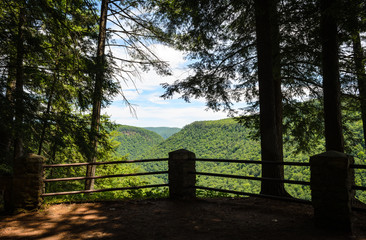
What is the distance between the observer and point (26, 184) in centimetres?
493

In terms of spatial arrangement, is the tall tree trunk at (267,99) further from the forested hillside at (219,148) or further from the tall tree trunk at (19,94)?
the forested hillside at (219,148)

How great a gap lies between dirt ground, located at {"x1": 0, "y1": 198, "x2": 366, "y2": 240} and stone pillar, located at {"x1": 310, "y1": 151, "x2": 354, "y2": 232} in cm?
20

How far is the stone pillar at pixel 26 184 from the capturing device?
4.90 metres

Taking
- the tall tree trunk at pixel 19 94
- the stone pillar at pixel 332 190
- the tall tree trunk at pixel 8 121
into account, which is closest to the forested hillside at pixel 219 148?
the stone pillar at pixel 332 190

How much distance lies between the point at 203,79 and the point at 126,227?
6323 mm

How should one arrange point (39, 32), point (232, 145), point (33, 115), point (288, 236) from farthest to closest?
point (232, 145)
point (39, 32)
point (33, 115)
point (288, 236)

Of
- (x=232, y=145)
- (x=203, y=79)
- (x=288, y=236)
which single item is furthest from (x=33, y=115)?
(x=232, y=145)

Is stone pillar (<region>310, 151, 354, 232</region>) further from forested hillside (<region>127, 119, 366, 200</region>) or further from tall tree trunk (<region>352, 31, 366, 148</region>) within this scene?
forested hillside (<region>127, 119, 366, 200</region>)

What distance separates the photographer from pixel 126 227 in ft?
13.3

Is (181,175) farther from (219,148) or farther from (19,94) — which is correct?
(219,148)

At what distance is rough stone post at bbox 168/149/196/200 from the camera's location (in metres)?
5.75

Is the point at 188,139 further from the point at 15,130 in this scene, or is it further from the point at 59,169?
the point at 15,130

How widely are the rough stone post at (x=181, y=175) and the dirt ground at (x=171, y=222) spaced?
0.88 feet

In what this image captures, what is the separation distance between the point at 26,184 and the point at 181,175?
3.48 m
